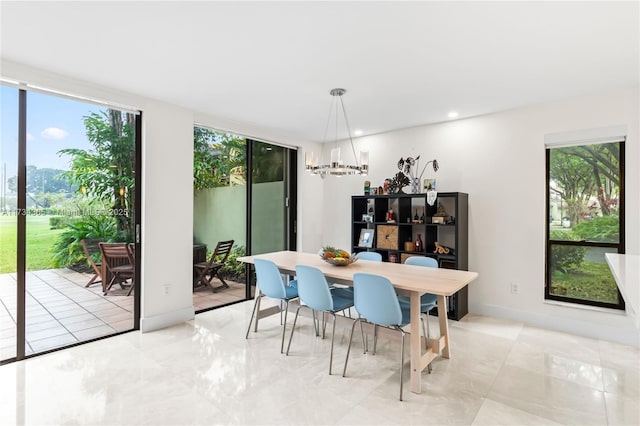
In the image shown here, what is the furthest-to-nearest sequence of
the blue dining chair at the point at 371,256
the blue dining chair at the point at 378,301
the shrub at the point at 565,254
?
the blue dining chair at the point at 371,256
the shrub at the point at 565,254
the blue dining chair at the point at 378,301

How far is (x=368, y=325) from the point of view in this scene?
2.93m

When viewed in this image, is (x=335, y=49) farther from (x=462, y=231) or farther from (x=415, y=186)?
(x=462, y=231)

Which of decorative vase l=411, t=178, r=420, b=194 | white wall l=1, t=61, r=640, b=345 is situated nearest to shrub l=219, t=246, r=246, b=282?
white wall l=1, t=61, r=640, b=345

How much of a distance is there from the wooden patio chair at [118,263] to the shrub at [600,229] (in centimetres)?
501

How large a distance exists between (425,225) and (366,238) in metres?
0.90

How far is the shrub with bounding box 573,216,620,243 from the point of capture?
346 centimetres

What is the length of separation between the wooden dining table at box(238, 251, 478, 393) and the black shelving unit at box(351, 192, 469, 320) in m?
1.15

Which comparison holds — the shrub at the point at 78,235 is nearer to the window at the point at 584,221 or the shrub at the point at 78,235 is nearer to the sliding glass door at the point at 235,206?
the sliding glass door at the point at 235,206

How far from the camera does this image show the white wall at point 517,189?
3.34 m

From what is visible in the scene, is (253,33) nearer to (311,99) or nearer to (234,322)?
(311,99)

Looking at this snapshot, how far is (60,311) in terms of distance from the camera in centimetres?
323

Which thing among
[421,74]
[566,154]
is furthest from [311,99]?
[566,154]

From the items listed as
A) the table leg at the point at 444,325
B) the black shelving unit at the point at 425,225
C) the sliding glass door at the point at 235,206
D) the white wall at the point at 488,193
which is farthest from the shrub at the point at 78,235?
the table leg at the point at 444,325

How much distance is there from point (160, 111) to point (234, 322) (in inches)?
101
